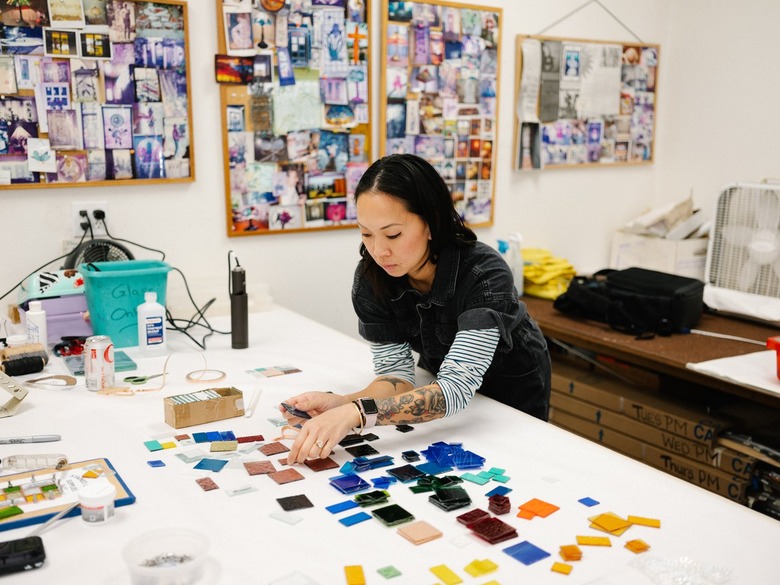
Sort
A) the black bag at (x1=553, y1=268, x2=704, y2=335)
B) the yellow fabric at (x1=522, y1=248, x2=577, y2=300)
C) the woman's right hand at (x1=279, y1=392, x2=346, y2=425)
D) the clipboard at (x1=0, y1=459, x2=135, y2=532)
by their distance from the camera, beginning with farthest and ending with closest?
the yellow fabric at (x1=522, y1=248, x2=577, y2=300) → the black bag at (x1=553, y1=268, x2=704, y2=335) → the woman's right hand at (x1=279, y1=392, x2=346, y2=425) → the clipboard at (x1=0, y1=459, x2=135, y2=532)

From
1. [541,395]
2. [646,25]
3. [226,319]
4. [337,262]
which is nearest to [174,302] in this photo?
[226,319]

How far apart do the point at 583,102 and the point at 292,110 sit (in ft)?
4.85

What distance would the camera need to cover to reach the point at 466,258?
173 cm

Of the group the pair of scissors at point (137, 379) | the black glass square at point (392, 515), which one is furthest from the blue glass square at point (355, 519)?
the pair of scissors at point (137, 379)

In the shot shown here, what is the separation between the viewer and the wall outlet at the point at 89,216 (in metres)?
2.42

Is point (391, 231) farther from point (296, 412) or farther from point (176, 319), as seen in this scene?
point (176, 319)

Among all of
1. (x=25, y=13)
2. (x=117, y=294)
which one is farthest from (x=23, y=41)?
(x=117, y=294)

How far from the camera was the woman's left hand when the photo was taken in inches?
55.6

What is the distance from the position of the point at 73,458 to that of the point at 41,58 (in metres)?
1.42

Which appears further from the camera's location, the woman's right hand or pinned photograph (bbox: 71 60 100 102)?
pinned photograph (bbox: 71 60 100 102)

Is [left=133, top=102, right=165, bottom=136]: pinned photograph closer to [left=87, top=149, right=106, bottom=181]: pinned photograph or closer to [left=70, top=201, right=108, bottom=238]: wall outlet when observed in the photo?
[left=87, top=149, right=106, bottom=181]: pinned photograph

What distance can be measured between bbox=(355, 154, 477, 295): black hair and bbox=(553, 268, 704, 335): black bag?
1.25 m

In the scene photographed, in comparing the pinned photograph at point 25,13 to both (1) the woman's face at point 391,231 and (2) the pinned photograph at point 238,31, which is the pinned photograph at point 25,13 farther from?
(1) the woman's face at point 391,231

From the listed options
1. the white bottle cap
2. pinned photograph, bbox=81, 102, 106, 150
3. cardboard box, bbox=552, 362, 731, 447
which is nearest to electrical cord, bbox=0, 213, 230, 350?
pinned photograph, bbox=81, 102, 106, 150
